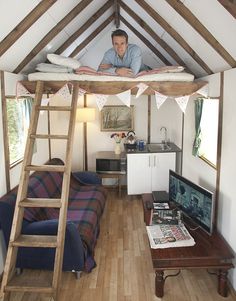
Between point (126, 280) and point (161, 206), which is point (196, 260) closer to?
point (126, 280)

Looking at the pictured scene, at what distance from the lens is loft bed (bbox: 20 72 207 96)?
3.18m

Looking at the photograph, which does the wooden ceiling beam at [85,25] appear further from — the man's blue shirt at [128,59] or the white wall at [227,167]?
the white wall at [227,167]

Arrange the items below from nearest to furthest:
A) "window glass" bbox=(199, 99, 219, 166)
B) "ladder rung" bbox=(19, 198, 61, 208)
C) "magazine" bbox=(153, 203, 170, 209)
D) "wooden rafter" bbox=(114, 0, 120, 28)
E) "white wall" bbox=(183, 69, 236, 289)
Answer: "ladder rung" bbox=(19, 198, 61, 208) < "white wall" bbox=(183, 69, 236, 289) < "window glass" bbox=(199, 99, 219, 166) < "magazine" bbox=(153, 203, 170, 209) < "wooden rafter" bbox=(114, 0, 120, 28)

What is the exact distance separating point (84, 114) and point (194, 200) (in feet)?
9.11

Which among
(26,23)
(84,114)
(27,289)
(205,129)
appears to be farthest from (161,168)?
(26,23)

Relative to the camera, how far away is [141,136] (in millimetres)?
5629

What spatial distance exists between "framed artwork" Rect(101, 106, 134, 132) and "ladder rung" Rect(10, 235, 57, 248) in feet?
10.8

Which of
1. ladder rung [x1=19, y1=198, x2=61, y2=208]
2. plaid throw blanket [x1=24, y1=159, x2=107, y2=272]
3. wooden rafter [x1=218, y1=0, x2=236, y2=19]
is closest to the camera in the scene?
wooden rafter [x1=218, y1=0, x2=236, y2=19]

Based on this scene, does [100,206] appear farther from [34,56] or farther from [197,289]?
[34,56]

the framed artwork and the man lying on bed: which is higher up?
the man lying on bed

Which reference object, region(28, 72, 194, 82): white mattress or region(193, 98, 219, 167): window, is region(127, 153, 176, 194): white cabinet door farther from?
region(28, 72, 194, 82): white mattress

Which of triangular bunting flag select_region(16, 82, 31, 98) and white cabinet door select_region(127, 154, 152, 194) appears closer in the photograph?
triangular bunting flag select_region(16, 82, 31, 98)

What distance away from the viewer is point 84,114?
509 cm

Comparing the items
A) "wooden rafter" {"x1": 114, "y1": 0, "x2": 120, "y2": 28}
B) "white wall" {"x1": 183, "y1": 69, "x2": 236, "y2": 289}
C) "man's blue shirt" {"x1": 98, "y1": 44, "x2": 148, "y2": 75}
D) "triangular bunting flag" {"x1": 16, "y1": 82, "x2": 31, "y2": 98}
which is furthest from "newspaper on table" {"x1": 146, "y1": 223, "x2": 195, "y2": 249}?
"wooden rafter" {"x1": 114, "y1": 0, "x2": 120, "y2": 28}
